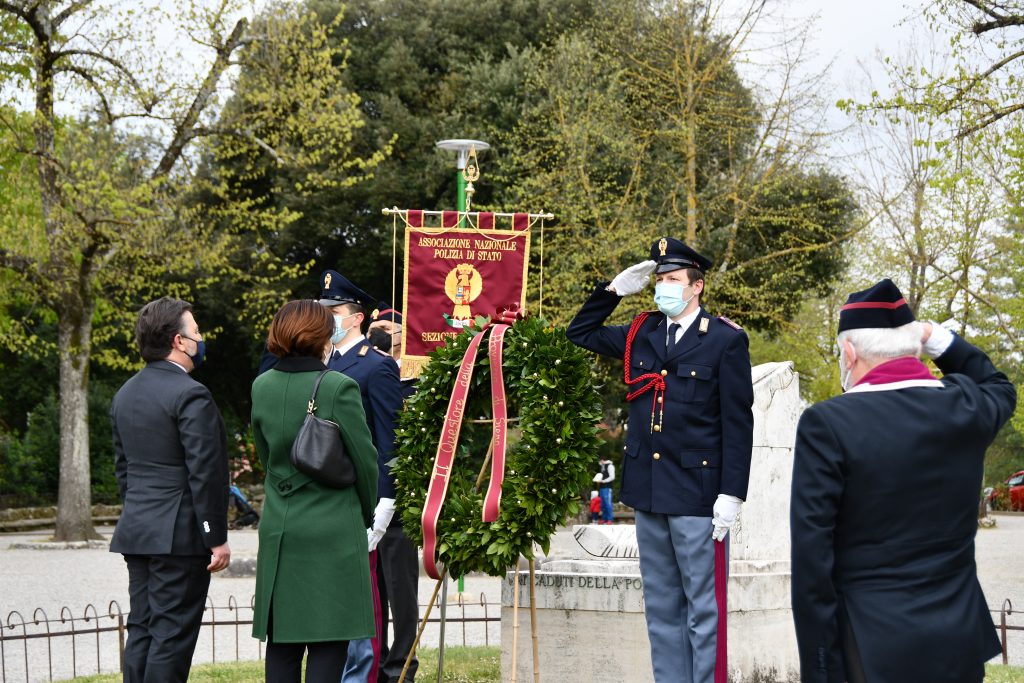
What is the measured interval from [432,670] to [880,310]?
5.65 metres

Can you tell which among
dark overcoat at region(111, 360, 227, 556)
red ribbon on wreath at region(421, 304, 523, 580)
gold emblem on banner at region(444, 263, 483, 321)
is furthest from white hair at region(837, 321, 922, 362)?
gold emblem on banner at region(444, 263, 483, 321)

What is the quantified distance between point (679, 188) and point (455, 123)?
5.47 metres

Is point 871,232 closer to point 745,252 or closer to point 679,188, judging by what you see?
point 745,252

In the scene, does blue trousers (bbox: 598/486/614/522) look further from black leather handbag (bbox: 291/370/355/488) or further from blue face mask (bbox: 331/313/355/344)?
black leather handbag (bbox: 291/370/355/488)

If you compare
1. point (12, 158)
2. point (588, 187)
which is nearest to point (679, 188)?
point (588, 187)

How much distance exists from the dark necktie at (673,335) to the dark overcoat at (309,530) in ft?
5.38

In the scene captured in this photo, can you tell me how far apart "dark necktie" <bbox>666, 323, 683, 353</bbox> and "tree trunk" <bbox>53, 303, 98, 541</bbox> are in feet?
58.8

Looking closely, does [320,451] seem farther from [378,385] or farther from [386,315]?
[386,315]

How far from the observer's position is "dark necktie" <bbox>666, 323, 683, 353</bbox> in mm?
5793

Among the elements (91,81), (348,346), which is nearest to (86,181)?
(91,81)

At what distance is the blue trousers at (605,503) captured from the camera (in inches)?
994

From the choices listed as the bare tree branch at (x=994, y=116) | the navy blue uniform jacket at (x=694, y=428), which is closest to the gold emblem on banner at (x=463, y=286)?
the navy blue uniform jacket at (x=694, y=428)

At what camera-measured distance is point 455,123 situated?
86.0ft

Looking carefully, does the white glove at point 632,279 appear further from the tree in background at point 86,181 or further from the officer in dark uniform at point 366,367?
the tree in background at point 86,181
